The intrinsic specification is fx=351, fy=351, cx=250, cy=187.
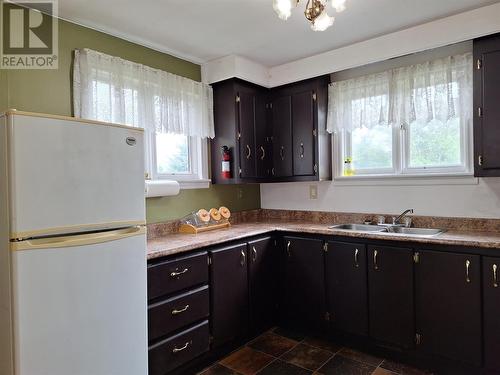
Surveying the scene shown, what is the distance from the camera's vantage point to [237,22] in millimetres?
2400

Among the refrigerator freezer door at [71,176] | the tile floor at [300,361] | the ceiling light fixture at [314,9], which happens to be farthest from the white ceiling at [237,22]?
the tile floor at [300,361]

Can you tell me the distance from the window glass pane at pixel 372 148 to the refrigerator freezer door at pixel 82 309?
2.10 meters

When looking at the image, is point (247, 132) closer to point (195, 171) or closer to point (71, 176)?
point (195, 171)

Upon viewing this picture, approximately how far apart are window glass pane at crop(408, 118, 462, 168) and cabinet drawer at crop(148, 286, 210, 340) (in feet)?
6.50

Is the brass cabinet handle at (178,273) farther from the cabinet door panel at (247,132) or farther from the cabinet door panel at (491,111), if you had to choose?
the cabinet door panel at (491,111)

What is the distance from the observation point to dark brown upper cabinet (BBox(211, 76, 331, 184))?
124 inches

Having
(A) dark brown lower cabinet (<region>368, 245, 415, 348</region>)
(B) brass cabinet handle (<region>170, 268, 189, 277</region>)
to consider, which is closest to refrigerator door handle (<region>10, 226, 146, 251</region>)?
(B) brass cabinet handle (<region>170, 268, 189, 277</region>)

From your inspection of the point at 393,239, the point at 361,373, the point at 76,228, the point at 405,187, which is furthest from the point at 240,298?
the point at 405,187

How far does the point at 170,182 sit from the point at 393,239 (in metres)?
1.66

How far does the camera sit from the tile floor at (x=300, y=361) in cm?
234

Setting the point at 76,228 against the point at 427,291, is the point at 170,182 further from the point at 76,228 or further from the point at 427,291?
the point at 427,291

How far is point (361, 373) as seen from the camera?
2.31 metres

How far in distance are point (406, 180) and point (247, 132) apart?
4.66 ft

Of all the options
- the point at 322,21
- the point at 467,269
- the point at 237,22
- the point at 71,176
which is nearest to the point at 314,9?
the point at 322,21
